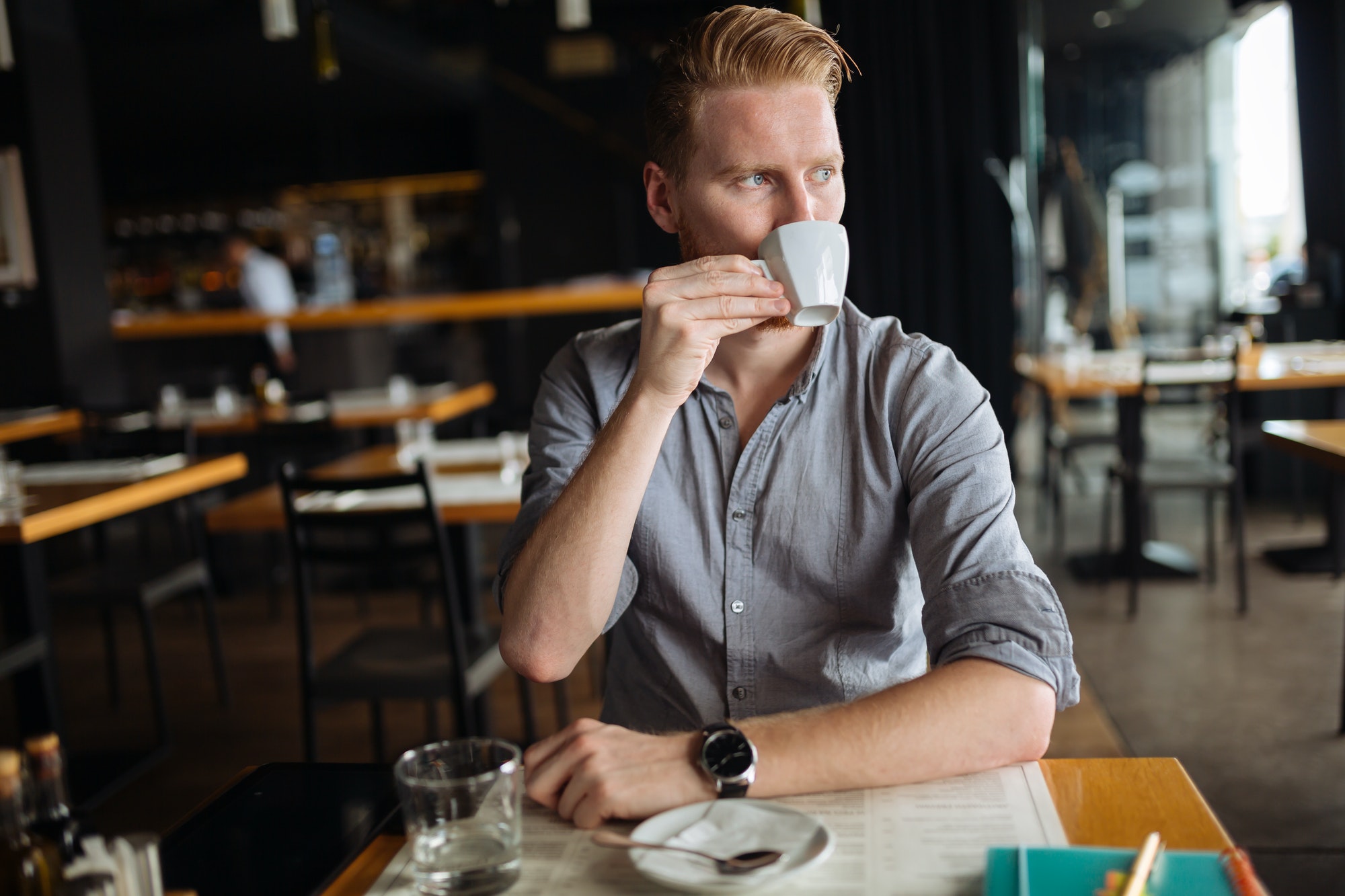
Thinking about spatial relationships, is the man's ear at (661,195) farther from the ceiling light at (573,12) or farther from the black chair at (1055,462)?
Answer: the black chair at (1055,462)

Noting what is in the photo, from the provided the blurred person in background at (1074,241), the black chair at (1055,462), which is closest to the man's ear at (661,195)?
the black chair at (1055,462)

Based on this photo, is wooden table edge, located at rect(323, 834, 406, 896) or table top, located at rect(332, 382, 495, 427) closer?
wooden table edge, located at rect(323, 834, 406, 896)

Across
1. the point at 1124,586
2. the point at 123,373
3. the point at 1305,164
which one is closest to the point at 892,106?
the point at 1124,586

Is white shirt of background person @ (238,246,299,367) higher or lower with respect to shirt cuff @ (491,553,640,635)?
higher

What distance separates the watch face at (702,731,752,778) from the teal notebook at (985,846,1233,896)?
214mm

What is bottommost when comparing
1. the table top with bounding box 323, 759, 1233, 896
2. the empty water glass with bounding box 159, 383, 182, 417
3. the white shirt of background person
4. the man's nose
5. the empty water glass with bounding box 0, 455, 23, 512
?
the table top with bounding box 323, 759, 1233, 896

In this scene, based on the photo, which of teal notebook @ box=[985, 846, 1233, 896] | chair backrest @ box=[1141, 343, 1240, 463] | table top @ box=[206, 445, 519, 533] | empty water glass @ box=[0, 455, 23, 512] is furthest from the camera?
chair backrest @ box=[1141, 343, 1240, 463]

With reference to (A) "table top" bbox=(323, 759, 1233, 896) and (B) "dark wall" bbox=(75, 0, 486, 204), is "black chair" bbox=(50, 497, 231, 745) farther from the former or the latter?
(B) "dark wall" bbox=(75, 0, 486, 204)

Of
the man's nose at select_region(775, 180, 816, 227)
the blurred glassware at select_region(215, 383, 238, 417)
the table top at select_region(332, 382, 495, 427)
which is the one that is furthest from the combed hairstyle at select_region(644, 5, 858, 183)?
the blurred glassware at select_region(215, 383, 238, 417)

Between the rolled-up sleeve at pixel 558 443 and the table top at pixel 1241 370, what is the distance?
2.58m

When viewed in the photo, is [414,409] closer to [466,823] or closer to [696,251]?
[696,251]

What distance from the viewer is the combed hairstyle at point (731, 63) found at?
123 centimetres

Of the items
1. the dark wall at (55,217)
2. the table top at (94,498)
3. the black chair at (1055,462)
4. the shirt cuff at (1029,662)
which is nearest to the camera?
the shirt cuff at (1029,662)

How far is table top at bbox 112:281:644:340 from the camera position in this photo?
721 centimetres
